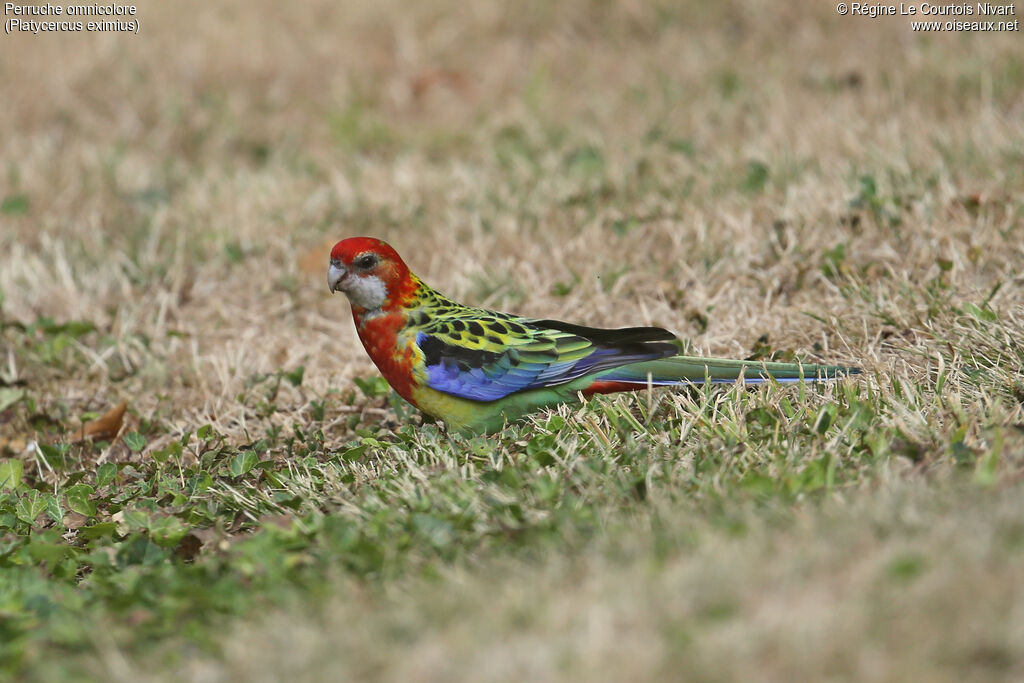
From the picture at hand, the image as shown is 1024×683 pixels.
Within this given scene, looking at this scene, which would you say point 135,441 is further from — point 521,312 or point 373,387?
point 521,312

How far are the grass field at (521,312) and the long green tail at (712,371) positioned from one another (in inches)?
2.9

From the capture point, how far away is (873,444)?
9.46 ft

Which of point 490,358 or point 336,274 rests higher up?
point 336,274

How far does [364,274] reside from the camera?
3.71 meters

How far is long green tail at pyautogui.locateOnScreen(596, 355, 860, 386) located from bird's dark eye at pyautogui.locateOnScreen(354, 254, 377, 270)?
2.78 ft

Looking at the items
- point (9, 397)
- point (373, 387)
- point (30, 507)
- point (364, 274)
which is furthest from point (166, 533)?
point (9, 397)

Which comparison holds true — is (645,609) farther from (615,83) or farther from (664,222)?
(615,83)

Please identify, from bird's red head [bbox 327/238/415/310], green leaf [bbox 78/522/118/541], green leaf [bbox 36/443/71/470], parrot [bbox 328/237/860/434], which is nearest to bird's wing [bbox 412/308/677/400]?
parrot [bbox 328/237/860/434]

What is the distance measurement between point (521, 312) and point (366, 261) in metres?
1.24

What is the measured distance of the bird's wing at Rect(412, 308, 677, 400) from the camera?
3.55m

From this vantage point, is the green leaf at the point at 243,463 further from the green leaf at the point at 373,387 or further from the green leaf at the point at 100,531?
the green leaf at the point at 373,387

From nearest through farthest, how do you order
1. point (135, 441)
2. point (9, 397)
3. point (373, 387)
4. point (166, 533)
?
point (166, 533) < point (135, 441) < point (373, 387) < point (9, 397)
